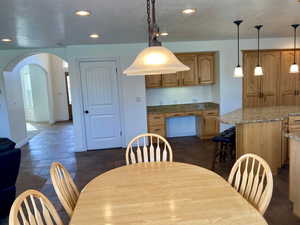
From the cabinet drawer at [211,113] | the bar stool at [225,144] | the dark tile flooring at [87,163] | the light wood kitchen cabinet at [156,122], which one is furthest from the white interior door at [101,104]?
the bar stool at [225,144]

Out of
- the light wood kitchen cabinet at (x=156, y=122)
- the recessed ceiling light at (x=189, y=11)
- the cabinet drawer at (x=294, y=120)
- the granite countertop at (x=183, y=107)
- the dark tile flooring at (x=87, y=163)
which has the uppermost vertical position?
the recessed ceiling light at (x=189, y=11)

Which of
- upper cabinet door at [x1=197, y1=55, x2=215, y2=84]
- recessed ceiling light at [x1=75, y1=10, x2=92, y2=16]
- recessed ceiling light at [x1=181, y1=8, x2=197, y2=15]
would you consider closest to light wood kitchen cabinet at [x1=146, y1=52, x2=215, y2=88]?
upper cabinet door at [x1=197, y1=55, x2=215, y2=84]

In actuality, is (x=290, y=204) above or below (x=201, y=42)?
below

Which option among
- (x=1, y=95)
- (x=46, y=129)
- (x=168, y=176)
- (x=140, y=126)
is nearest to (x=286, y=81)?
(x=140, y=126)

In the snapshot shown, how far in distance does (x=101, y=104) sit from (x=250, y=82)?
3564 millimetres

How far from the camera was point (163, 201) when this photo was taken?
156cm

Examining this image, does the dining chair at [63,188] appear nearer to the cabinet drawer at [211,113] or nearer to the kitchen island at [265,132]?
the kitchen island at [265,132]

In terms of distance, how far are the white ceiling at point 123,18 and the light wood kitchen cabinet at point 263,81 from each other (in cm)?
121

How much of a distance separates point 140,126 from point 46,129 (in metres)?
4.20

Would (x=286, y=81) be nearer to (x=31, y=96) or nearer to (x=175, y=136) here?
(x=175, y=136)

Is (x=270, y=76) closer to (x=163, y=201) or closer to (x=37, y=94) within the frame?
(x=163, y=201)

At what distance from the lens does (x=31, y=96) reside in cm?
956

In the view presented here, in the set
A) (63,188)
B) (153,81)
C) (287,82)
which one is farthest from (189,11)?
(287,82)

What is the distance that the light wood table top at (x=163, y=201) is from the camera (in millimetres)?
1349
